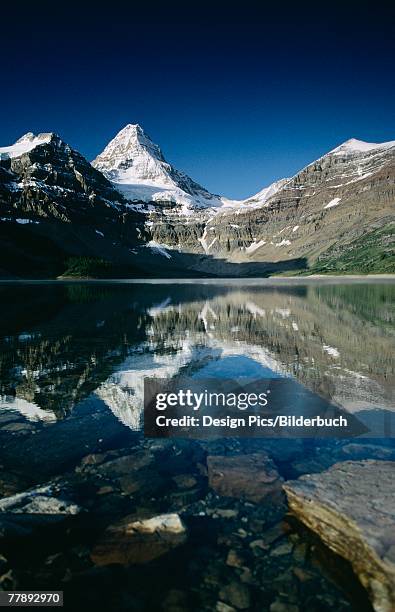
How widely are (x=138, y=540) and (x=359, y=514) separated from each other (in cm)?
525

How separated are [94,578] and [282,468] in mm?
6588

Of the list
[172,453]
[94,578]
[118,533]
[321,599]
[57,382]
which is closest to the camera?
[321,599]

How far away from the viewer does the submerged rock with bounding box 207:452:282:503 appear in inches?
445

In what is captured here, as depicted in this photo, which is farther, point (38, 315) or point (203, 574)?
point (38, 315)

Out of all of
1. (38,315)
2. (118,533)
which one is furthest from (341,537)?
(38,315)

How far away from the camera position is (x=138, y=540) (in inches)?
367

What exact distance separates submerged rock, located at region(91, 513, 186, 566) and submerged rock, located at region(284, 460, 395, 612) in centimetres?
322

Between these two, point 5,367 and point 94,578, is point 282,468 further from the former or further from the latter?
point 5,367

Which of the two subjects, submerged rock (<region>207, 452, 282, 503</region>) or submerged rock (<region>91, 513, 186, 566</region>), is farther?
submerged rock (<region>207, 452, 282, 503</region>)

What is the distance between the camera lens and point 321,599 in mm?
7730

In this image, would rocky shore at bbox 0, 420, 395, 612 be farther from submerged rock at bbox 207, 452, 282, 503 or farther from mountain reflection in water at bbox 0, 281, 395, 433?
mountain reflection in water at bbox 0, 281, 395, 433

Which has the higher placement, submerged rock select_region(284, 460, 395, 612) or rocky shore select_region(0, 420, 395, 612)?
submerged rock select_region(284, 460, 395, 612)

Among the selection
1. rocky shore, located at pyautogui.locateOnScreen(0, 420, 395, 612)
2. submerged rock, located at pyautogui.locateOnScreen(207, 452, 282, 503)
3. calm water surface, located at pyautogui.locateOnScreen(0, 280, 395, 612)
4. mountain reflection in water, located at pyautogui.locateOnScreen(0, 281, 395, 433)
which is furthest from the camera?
mountain reflection in water, located at pyautogui.locateOnScreen(0, 281, 395, 433)

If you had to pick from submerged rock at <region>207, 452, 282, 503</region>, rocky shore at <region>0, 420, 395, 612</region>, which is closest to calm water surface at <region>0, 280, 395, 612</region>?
rocky shore at <region>0, 420, 395, 612</region>
